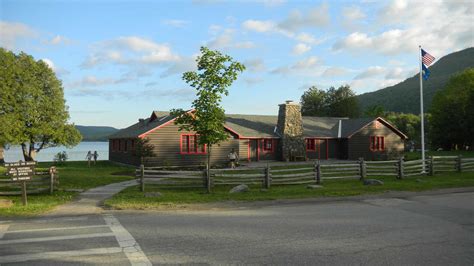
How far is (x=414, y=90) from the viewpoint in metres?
125

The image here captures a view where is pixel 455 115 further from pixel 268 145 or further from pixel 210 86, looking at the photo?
pixel 210 86

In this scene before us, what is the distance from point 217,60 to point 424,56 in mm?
15959

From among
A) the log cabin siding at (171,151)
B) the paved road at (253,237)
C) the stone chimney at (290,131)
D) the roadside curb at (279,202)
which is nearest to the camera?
the paved road at (253,237)

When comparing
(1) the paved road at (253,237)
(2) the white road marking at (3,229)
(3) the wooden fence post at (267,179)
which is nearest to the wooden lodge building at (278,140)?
(3) the wooden fence post at (267,179)

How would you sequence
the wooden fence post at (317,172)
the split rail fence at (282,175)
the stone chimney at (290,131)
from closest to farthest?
the split rail fence at (282,175) < the wooden fence post at (317,172) < the stone chimney at (290,131)

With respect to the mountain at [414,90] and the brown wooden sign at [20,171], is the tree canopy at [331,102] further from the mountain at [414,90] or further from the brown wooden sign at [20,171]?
the brown wooden sign at [20,171]

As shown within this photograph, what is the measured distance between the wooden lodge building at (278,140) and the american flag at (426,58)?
47.9ft

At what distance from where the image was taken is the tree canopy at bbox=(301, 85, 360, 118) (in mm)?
74500

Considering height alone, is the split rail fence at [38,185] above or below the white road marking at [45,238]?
above

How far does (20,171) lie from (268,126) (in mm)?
29071

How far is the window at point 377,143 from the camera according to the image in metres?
40.7

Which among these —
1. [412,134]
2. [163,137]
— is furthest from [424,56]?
[412,134]

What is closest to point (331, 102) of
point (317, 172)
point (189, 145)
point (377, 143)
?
point (377, 143)

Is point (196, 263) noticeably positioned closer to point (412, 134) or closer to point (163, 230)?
point (163, 230)
